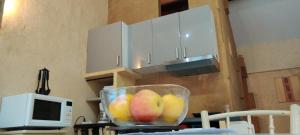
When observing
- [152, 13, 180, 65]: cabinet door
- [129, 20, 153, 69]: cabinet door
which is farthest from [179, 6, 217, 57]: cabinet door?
[129, 20, 153, 69]: cabinet door

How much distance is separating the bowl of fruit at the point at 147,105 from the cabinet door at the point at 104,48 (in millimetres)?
1938

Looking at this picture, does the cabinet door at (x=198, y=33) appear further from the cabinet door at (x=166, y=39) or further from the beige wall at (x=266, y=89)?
the beige wall at (x=266, y=89)

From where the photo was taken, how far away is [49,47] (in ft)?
7.72

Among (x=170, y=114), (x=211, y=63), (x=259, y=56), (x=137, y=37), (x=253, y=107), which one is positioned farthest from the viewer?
(x=259, y=56)

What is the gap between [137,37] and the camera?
2719mm

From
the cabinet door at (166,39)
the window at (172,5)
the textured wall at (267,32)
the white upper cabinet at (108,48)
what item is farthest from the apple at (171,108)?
the textured wall at (267,32)

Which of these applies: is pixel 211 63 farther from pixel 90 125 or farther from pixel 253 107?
pixel 253 107

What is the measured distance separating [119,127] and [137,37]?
212 centimetres

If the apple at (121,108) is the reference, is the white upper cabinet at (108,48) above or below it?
above

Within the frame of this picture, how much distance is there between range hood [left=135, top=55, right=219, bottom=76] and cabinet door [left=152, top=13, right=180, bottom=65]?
8 centimetres

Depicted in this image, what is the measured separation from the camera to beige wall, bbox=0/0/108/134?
2.00m

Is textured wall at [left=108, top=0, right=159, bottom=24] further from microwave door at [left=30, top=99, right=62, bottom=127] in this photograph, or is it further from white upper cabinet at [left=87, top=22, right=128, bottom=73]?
microwave door at [left=30, top=99, right=62, bottom=127]

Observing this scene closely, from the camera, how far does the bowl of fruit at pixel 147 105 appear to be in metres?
0.62

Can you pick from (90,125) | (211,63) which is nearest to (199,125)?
(211,63)
